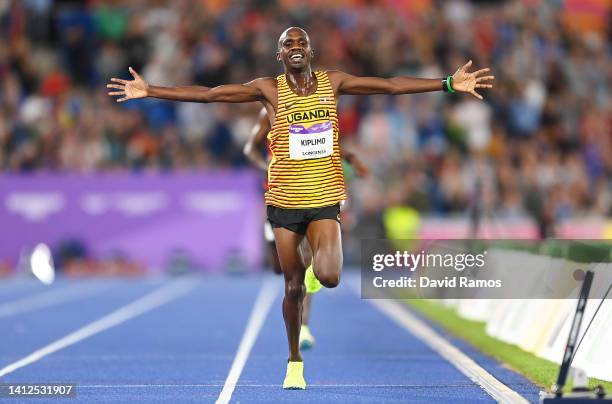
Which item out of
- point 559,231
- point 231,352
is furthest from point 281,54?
point 559,231

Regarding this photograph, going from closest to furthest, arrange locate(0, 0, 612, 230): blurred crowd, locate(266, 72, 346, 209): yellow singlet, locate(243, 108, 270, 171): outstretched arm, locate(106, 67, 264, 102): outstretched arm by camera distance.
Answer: locate(106, 67, 264, 102): outstretched arm → locate(266, 72, 346, 209): yellow singlet → locate(243, 108, 270, 171): outstretched arm → locate(0, 0, 612, 230): blurred crowd

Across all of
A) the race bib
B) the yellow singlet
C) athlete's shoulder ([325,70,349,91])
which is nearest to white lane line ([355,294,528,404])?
the yellow singlet

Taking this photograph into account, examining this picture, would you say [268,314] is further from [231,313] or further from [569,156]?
[569,156]

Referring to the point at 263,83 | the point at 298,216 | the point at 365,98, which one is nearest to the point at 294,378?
the point at 298,216

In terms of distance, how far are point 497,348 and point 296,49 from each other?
4285 millimetres

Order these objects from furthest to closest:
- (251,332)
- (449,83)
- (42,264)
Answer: (42,264) < (251,332) < (449,83)

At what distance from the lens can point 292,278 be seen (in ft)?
30.1

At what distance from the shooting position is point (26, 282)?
23797mm

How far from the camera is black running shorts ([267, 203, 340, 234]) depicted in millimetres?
8992

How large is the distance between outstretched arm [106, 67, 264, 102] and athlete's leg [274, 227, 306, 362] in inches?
38.0

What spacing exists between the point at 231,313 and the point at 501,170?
9.75 meters

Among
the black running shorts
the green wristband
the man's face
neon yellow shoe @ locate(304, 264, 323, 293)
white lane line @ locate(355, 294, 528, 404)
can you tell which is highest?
the man's face

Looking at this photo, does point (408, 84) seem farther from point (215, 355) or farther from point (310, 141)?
point (215, 355)

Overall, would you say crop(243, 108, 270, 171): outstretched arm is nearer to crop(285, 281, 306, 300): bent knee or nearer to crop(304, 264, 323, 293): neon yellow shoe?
crop(304, 264, 323, 293): neon yellow shoe
